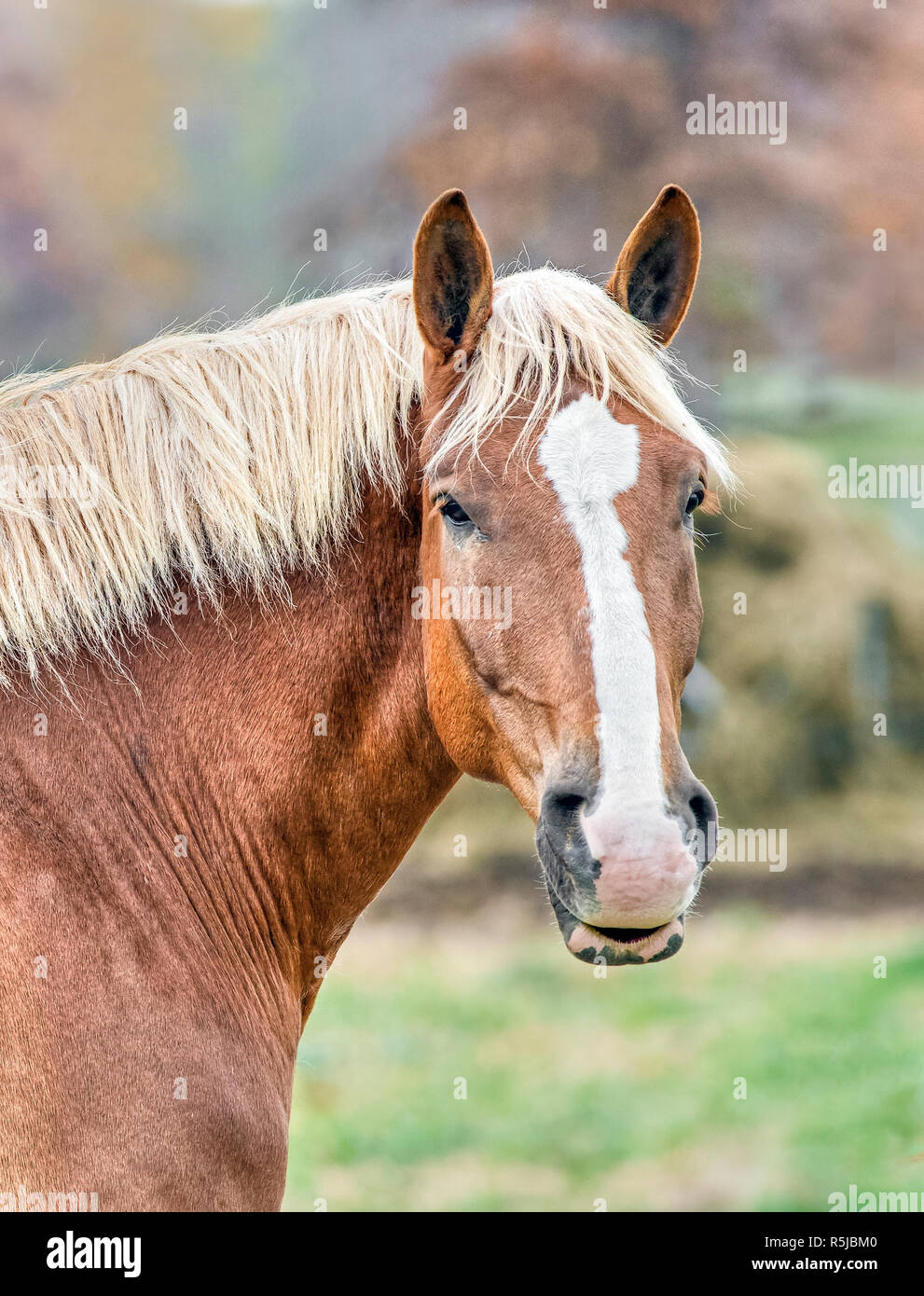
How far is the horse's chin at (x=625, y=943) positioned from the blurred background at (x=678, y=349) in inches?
226

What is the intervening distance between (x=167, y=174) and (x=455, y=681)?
13658 millimetres

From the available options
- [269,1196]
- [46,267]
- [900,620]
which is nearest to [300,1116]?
[269,1196]

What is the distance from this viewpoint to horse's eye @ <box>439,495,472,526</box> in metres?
2.54

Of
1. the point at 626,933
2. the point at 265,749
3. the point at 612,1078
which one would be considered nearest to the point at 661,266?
the point at 265,749

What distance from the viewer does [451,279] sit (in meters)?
2.72

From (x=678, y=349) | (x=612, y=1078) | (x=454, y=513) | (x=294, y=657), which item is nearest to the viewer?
(x=454, y=513)

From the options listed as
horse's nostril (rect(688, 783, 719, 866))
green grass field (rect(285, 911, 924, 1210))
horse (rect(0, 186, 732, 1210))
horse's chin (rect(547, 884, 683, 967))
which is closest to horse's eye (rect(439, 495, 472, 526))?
horse (rect(0, 186, 732, 1210))

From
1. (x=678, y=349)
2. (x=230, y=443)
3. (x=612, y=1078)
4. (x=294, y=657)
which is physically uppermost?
(x=230, y=443)

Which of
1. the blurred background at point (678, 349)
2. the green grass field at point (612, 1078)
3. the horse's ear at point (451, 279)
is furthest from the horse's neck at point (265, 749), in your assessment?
the blurred background at point (678, 349)

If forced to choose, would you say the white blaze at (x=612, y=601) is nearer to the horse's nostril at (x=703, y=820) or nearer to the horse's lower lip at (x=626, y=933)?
the horse's nostril at (x=703, y=820)

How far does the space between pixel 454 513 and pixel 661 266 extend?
0.96 meters

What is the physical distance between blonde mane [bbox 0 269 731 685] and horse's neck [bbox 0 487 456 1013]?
0.38 ft

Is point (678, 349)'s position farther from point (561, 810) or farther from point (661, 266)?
point (561, 810)

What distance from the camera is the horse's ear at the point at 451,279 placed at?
8.58 feet
